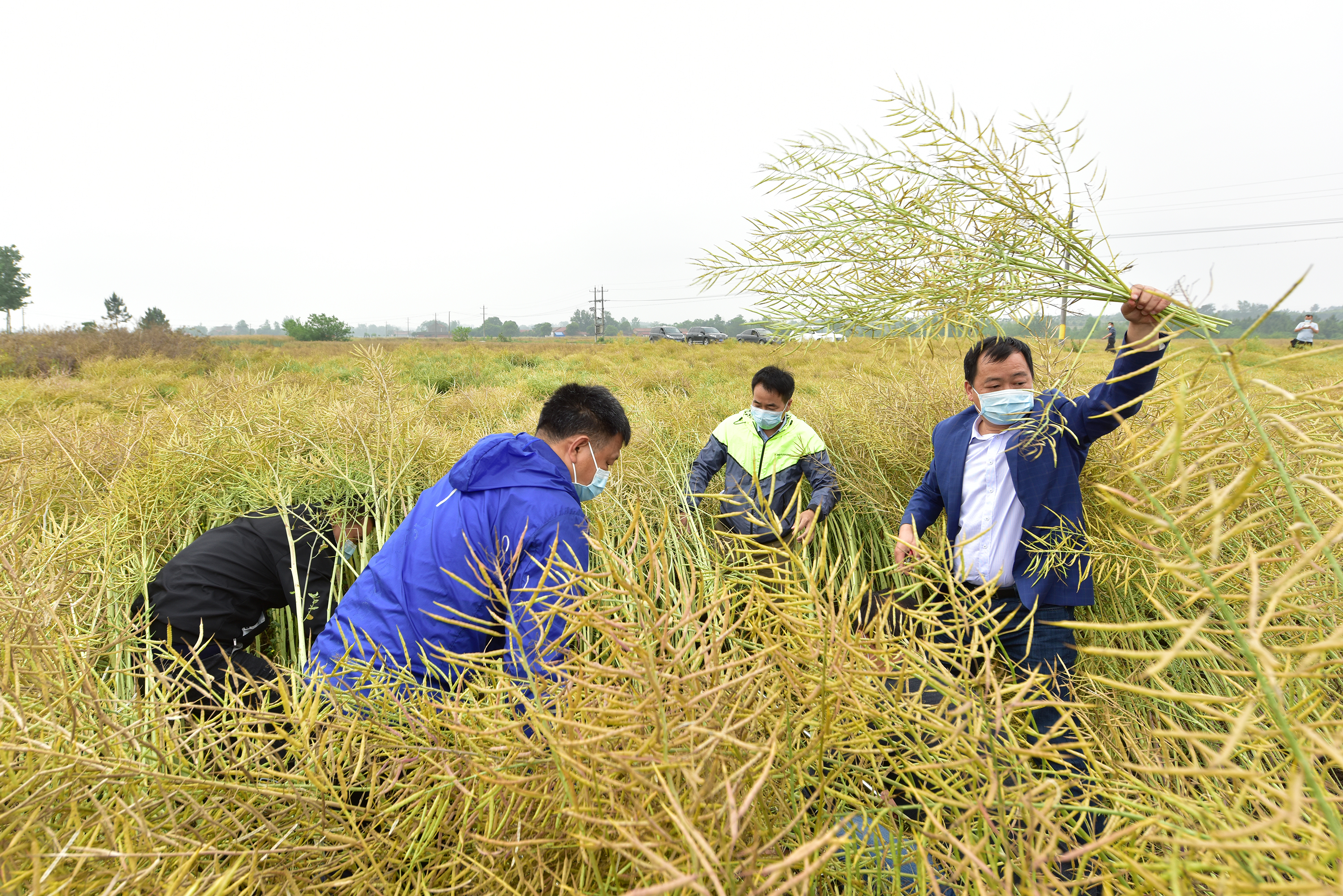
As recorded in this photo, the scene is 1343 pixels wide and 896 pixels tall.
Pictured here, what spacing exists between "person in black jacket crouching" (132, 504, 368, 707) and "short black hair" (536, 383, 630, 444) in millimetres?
972

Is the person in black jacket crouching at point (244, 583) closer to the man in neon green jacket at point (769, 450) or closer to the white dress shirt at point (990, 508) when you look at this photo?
Result: the man in neon green jacket at point (769, 450)

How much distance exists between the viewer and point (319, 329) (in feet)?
123

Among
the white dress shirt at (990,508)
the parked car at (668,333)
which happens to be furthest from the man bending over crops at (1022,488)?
the parked car at (668,333)

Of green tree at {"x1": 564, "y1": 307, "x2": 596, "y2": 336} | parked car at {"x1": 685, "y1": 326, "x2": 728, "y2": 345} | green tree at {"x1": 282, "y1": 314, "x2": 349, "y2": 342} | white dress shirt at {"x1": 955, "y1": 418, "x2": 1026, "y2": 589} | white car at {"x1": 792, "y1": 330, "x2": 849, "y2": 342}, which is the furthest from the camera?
green tree at {"x1": 564, "y1": 307, "x2": 596, "y2": 336}

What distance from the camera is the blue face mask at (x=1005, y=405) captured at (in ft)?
7.34

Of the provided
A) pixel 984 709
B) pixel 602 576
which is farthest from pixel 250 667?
pixel 984 709

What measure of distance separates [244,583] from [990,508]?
3089mm

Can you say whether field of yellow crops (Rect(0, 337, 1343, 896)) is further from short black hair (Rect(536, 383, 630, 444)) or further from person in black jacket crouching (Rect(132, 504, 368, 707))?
short black hair (Rect(536, 383, 630, 444))

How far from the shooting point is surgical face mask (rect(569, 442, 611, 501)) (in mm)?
2096

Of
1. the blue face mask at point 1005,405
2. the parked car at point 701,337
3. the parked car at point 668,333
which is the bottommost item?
the blue face mask at point 1005,405

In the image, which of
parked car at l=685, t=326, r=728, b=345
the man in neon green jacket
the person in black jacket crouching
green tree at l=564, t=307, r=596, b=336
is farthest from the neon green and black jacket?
green tree at l=564, t=307, r=596, b=336

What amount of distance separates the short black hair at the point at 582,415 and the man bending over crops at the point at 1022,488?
3.84 feet

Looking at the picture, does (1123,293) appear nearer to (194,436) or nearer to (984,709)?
(984,709)

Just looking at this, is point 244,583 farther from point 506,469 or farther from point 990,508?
point 990,508
